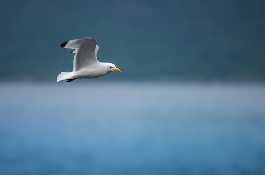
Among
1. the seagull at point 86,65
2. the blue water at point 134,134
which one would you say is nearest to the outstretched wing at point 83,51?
the seagull at point 86,65

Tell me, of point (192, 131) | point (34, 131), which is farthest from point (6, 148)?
point (192, 131)

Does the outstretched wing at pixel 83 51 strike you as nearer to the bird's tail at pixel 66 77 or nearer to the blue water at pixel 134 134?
the bird's tail at pixel 66 77

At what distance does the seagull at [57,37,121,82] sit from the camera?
15573mm

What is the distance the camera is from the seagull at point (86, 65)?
1557 centimetres

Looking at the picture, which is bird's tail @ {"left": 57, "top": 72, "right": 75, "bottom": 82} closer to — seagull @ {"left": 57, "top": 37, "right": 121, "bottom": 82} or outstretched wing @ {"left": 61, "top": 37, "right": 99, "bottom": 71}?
seagull @ {"left": 57, "top": 37, "right": 121, "bottom": 82}

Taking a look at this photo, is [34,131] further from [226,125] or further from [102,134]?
[226,125]

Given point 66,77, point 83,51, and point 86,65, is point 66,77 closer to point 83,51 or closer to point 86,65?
point 86,65

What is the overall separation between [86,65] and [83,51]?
55cm

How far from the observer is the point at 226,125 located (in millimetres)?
55875

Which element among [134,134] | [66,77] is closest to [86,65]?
[66,77]

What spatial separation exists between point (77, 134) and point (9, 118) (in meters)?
16.5

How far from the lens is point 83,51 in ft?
51.8

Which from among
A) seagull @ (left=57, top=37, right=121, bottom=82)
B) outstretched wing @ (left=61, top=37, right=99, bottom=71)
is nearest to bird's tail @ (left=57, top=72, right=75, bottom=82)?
seagull @ (left=57, top=37, right=121, bottom=82)

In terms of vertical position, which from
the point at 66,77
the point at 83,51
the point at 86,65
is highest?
the point at 83,51
